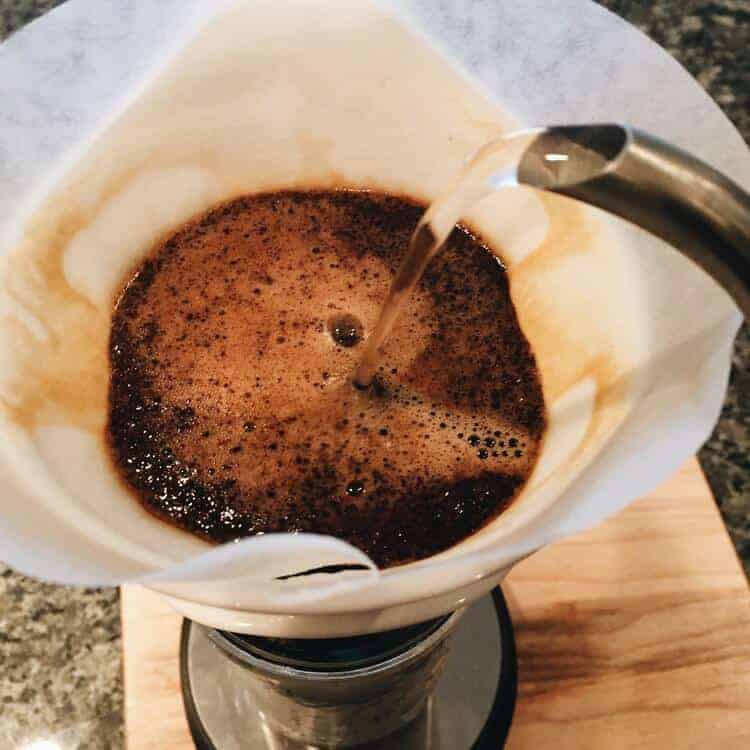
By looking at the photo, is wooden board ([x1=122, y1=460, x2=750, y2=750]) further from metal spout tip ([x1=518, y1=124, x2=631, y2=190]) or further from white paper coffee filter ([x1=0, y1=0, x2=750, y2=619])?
metal spout tip ([x1=518, y1=124, x2=631, y2=190])

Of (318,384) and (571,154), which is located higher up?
(571,154)

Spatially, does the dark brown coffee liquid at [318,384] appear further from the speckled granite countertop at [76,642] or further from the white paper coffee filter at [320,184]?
the speckled granite countertop at [76,642]

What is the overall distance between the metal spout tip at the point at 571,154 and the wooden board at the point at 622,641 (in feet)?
1.41

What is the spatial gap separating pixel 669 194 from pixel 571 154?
5cm

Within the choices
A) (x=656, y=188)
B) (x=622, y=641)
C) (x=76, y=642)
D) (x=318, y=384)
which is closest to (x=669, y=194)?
(x=656, y=188)

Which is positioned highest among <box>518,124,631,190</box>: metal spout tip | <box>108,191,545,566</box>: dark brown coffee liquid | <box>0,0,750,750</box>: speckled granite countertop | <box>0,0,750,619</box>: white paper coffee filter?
<box>518,124,631,190</box>: metal spout tip

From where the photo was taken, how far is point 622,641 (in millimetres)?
751

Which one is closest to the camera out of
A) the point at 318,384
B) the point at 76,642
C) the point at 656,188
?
the point at 656,188

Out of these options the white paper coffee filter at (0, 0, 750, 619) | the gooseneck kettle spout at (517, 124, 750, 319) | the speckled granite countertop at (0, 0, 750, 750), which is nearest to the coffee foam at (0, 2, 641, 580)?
the white paper coffee filter at (0, 0, 750, 619)

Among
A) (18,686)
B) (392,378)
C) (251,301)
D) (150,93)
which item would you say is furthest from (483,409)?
(18,686)

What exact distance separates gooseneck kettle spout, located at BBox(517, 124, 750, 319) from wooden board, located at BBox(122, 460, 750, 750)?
0.42 metres

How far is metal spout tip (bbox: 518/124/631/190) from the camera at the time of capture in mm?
391

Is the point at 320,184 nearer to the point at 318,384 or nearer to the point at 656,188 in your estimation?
the point at 318,384

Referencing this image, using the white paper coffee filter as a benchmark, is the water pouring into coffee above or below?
above
